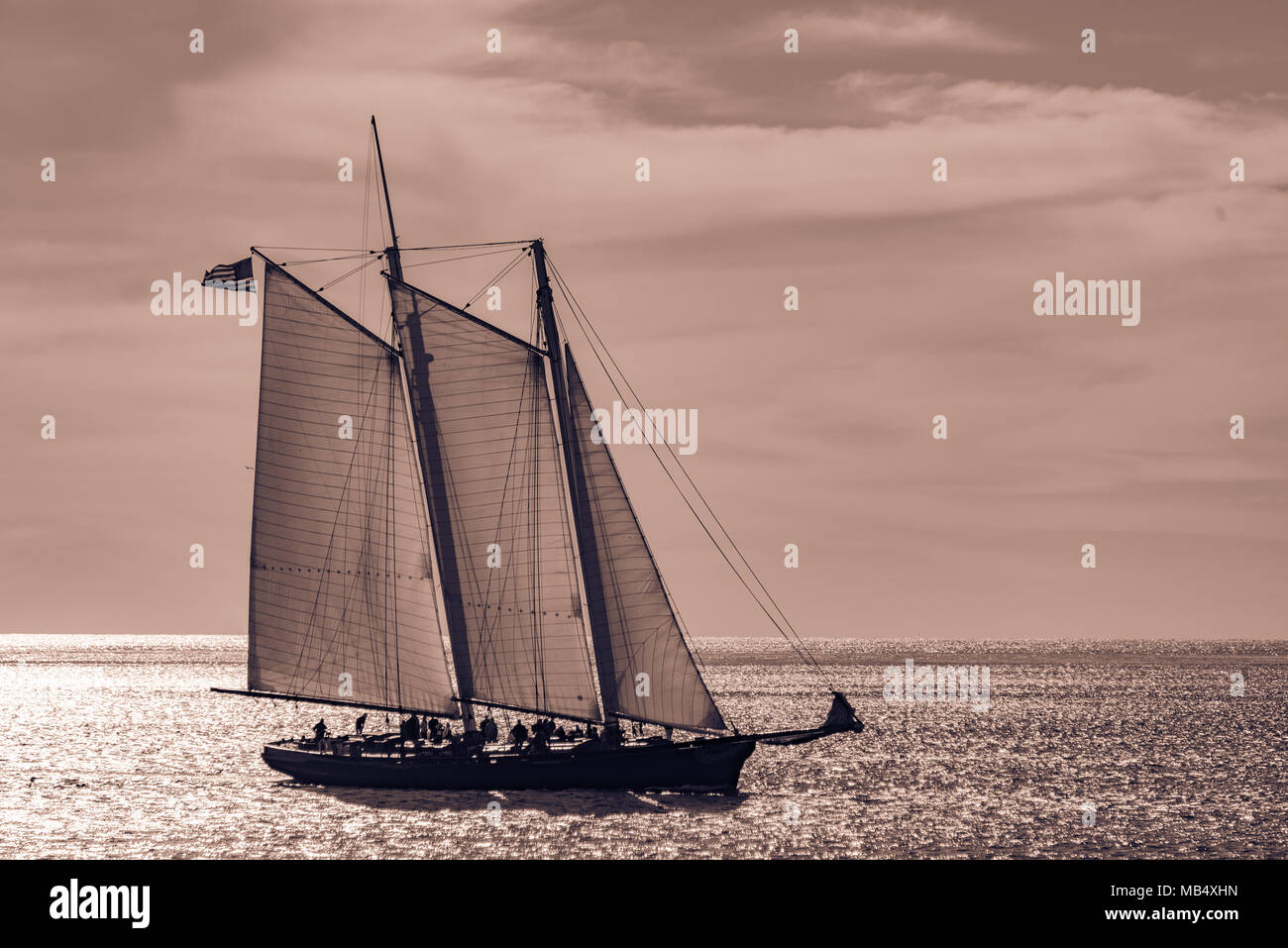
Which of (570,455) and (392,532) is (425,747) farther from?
(570,455)

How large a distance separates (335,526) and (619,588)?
1466cm

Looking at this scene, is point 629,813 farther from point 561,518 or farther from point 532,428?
point 532,428

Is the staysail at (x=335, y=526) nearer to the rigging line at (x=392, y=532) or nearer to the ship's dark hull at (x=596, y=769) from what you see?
the rigging line at (x=392, y=532)

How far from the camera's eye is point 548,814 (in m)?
65.3

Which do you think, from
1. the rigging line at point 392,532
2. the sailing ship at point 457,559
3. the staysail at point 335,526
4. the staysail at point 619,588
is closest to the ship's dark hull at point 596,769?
the sailing ship at point 457,559

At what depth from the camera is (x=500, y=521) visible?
67562mm

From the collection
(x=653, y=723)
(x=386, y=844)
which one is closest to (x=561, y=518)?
(x=653, y=723)

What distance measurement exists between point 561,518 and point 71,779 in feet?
128

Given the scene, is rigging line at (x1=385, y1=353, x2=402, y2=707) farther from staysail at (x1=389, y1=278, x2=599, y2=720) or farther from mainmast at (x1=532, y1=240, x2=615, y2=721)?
mainmast at (x1=532, y1=240, x2=615, y2=721)

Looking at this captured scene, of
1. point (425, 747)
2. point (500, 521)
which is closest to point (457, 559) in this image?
point (500, 521)

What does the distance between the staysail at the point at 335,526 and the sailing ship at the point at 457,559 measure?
9cm

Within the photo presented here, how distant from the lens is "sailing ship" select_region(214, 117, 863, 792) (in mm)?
65688

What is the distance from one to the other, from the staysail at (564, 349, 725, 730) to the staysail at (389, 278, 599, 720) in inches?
86.2

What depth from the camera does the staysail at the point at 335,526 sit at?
6906 centimetres
